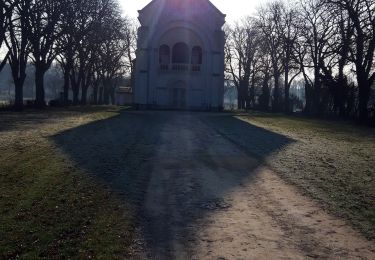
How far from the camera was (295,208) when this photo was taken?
273 inches

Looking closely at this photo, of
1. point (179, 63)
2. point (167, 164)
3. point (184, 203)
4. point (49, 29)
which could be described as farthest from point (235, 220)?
point (179, 63)

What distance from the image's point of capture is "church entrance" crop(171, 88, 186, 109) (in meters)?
46.4

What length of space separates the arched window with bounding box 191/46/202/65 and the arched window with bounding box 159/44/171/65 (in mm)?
2521

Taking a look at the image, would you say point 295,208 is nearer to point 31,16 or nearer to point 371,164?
point 371,164

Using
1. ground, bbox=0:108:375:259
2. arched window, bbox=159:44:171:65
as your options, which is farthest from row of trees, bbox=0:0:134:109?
ground, bbox=0:108:375:259

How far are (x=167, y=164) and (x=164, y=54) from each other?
38.8 meters

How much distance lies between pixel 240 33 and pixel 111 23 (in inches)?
1196

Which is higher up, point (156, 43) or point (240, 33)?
point (240, 33)

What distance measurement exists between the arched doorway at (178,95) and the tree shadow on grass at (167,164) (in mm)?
28715

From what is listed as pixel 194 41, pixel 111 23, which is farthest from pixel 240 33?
pixel 111 23

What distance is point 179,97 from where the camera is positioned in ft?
153

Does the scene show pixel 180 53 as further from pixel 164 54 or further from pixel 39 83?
pixel 39 83

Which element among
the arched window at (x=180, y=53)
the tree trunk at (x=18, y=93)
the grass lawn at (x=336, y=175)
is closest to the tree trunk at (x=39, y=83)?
the tree trunk at (x=18, y=93)

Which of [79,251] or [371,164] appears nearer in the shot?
[79,251]
